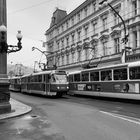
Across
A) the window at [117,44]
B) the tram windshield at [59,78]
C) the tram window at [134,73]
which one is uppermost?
the window at [117,44]

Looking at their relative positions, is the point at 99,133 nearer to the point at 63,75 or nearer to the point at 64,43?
the point at 63,75

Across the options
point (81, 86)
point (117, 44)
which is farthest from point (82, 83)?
point (117, 44)

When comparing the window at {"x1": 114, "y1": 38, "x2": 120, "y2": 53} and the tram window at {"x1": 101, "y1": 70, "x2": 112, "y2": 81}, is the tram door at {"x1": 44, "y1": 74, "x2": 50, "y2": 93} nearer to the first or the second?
the tram window at {"x1": 101, "y1": 70, "x2": 112, "y2": 81}

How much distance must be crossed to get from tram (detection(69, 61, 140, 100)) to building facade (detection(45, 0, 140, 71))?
752cm

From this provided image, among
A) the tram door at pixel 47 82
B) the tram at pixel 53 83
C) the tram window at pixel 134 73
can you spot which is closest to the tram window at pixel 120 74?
the tram window at pixel 134 73

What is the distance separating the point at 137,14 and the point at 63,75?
1171 cm

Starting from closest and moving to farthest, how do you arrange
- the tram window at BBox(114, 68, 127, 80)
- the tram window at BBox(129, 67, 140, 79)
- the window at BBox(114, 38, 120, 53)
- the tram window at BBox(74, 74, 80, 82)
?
1. the tram window at BBox(129, 67, 140, 79)
2. the tram window at BBox(114, 68, 127, 80)
3. the tram window at BBox(74, 74, 80, 82)
4. the window at BBox(114, 38, 120, 53)

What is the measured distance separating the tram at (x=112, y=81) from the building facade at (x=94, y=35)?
752 centimetres

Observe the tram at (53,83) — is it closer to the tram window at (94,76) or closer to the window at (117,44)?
the tram window at (94,76)

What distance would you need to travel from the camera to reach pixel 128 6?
28.0 m

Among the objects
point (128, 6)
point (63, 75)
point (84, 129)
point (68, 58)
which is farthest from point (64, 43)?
point (84, 129)

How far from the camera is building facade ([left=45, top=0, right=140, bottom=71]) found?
90.5 ft

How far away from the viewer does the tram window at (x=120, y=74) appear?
1691cm

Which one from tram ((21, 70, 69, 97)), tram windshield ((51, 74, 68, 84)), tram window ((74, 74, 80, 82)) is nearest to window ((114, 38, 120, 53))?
tram window ((74, 74, 80, 82))
